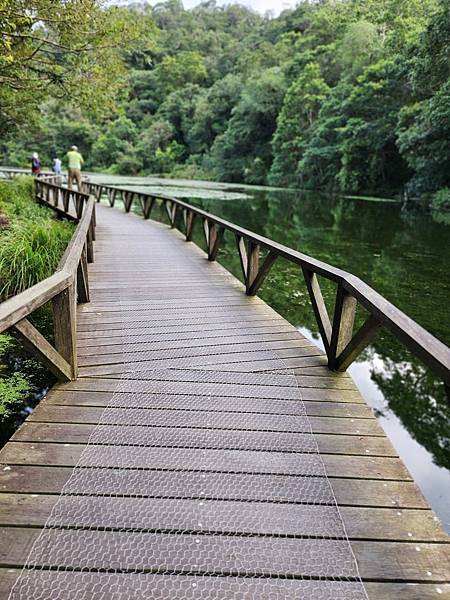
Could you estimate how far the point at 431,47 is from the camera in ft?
56.1

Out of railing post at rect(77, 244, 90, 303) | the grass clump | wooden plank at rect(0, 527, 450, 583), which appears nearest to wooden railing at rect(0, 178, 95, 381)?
railing post at rect(77, 244, 90, 303)

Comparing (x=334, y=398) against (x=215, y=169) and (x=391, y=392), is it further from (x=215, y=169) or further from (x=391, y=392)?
(x=215, y=169)

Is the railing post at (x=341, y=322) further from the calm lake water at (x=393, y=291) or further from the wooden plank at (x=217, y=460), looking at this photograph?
the calm lake water at (x=393, y=291)

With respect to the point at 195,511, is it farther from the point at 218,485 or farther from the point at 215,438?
the point at 215,438

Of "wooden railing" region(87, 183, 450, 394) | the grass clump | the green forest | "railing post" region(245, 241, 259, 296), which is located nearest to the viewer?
"wooden railing" region(87, 183, 450, 394)

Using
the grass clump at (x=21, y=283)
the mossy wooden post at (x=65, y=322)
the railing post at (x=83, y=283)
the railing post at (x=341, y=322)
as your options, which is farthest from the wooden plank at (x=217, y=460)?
the railing post at (x=83, y=283)

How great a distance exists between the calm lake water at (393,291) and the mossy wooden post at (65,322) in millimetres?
2700

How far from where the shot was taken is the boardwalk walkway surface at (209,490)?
1.52m

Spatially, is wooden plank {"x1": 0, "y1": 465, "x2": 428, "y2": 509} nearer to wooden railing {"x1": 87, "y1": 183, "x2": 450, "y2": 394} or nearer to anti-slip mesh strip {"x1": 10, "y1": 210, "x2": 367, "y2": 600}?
anti-slip mesh strip {"x1": 10, "y1": 210, "x2": 367, "y2": 600}

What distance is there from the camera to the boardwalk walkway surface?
152 centimetres

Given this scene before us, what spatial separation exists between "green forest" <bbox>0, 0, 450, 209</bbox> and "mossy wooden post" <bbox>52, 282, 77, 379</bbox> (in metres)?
4.41

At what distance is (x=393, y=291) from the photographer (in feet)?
25.1

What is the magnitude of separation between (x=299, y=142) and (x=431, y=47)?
1912cm

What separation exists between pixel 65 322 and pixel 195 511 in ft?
4.93
